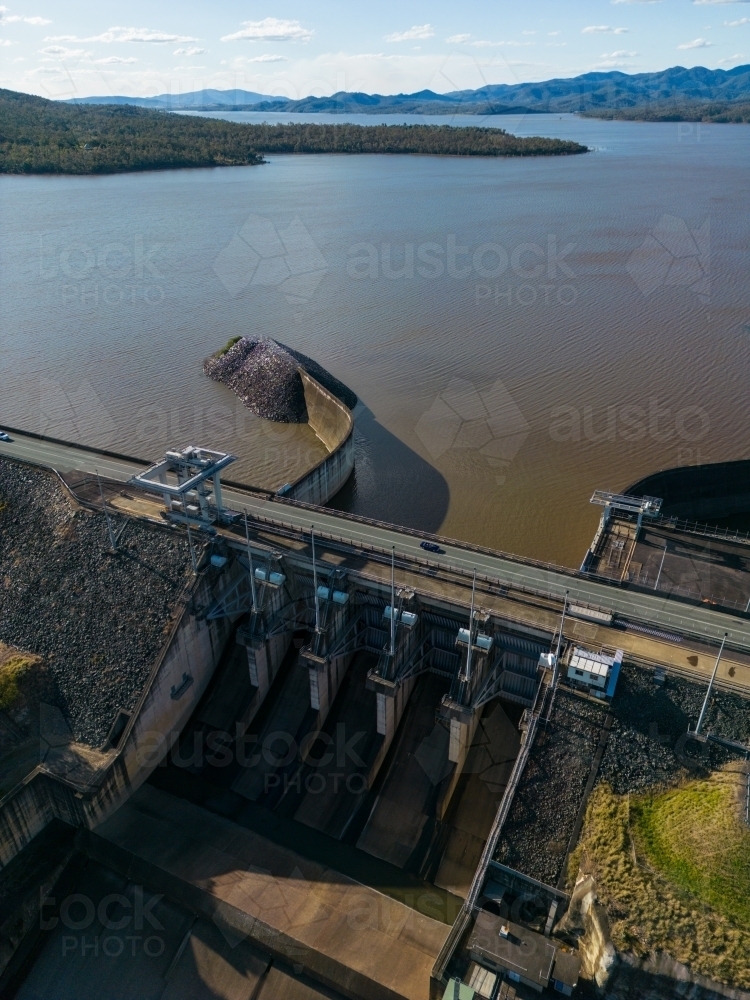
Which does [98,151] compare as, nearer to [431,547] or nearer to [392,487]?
[392,487]

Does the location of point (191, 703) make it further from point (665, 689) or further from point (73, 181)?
point (73, 181)

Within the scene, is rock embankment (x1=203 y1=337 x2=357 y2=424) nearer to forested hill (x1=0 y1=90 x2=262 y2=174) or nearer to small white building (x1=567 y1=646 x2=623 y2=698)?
small white building (x1=567 y1=646 x2=623 y2=698)

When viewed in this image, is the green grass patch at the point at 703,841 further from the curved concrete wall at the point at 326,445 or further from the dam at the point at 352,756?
the curved concrete wall at the point at 326,445

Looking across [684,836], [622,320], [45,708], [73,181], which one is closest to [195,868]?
[45,708]

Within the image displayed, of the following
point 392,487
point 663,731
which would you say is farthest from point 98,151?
point 663,731

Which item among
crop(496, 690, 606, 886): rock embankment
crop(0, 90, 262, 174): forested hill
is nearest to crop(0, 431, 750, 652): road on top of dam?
crop(496, 690, 606, 886): rock embankment
